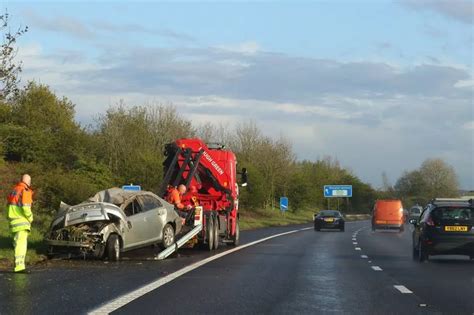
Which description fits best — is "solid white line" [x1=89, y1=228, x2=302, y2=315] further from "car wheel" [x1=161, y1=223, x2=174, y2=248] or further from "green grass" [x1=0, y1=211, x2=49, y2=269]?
"green grass" [x1=0, y1=211, x2=49, y2=269]

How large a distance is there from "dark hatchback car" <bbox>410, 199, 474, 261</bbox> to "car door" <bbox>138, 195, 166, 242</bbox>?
673 cm

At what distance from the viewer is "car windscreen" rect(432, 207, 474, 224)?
1750cm

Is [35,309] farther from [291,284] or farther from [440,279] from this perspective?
[440,279]

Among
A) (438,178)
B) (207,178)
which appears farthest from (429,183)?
(207,178)

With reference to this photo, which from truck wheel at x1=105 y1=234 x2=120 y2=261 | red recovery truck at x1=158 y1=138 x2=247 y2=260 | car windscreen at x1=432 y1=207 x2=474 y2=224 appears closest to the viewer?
truck wheel at x1=105 y1=234 x2=120 y2=261

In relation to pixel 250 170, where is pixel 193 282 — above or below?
below

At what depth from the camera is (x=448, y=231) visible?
1739 cm

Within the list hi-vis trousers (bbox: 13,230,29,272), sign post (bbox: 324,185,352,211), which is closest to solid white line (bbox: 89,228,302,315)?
hi-vis trousers (bbox: 13,230,29,272)

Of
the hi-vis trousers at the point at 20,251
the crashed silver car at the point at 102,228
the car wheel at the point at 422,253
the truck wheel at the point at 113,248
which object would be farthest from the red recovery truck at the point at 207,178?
the hi-vis trousers at the point at 20,251

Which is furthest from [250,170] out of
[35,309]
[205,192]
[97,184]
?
[35,309]

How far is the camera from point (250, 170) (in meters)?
63.3

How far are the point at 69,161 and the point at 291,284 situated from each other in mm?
43206

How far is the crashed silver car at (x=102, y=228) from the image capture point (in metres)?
15.5

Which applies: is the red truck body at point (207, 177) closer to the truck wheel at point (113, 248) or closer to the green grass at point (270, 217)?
the truck wheel at point (113, 248)
